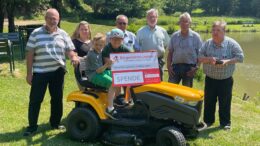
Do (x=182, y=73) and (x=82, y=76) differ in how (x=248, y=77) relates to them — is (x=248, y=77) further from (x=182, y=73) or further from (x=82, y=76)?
(x=82, y=76)

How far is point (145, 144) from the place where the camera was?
605cm

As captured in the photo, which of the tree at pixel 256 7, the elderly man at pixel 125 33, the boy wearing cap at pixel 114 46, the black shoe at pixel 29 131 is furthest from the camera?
the tree at pixel 256 7

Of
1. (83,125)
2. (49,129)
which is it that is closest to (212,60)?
(83,125)

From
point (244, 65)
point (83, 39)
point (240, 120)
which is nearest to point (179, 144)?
point (83, 39)

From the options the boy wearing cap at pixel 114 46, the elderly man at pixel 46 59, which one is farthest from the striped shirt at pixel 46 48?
the boy wearing cap at pixel 114 46

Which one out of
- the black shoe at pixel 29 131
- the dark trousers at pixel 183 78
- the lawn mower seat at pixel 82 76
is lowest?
the black shoe at pixel 29 131

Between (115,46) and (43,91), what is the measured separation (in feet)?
4.59

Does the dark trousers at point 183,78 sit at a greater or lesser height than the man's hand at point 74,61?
lesser

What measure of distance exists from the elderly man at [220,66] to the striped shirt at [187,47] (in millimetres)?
230

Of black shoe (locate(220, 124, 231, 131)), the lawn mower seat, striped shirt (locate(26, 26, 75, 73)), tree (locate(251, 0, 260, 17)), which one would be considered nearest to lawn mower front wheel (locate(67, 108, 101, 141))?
the lawn mower seat

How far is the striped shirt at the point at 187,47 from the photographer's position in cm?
725

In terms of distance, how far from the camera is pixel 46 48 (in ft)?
20.4

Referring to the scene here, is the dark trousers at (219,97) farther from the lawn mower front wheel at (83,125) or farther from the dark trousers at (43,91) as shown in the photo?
the dark trousers at (43,91)

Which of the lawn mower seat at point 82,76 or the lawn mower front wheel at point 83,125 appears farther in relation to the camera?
the lawn mower seat at point 82,76
